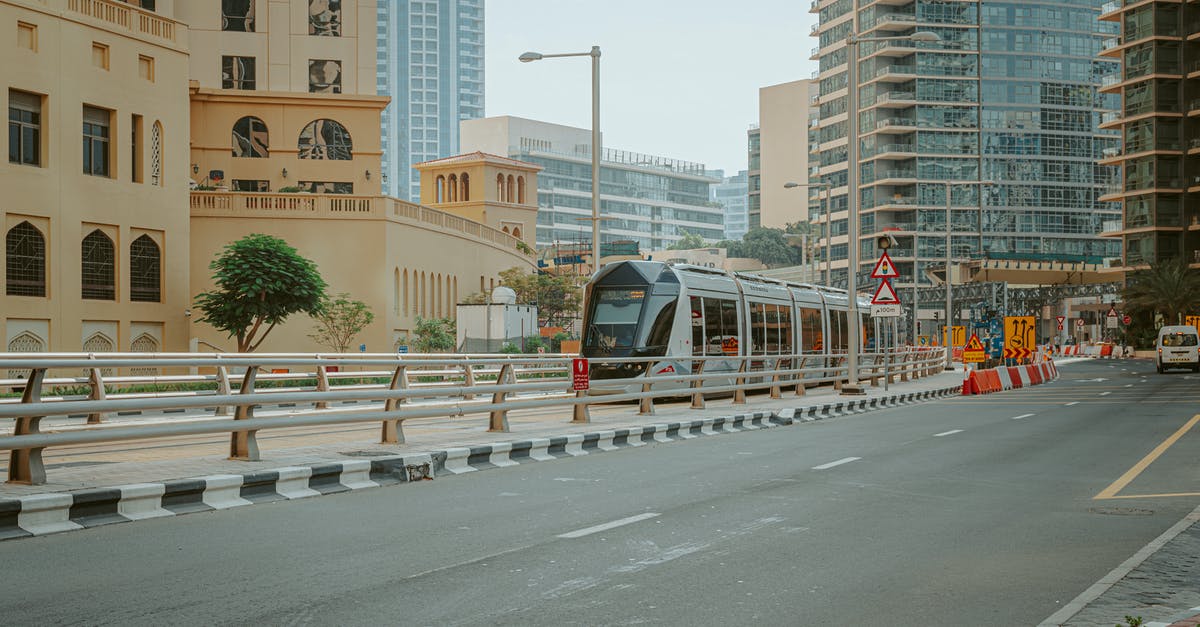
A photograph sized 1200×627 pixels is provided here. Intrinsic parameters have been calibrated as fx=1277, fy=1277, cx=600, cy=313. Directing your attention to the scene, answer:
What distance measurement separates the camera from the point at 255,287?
4712 cm

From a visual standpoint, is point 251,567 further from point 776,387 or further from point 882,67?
point 882,67

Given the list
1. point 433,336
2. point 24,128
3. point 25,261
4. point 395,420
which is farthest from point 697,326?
point 433,336

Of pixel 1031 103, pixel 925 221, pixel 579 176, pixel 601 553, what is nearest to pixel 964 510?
pixel 601 553

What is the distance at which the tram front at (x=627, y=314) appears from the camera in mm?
28859

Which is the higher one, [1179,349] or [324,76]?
[324,76]

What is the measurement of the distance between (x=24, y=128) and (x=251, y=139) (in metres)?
19.8

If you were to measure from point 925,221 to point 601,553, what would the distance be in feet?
394

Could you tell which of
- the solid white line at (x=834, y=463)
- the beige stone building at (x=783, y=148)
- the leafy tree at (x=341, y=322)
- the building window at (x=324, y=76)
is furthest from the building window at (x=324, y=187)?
the beige stone building at (x=783, y=148)

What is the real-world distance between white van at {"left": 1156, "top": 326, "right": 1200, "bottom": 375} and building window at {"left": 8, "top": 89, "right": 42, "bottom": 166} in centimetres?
4424

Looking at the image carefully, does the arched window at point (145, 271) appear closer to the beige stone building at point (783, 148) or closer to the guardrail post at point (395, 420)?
the guardrail post at point (395, 420)

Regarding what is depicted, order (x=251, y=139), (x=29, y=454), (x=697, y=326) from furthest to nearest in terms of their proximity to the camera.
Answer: (x=251, y=139), (x=697, y=326), (x=29, y=454)

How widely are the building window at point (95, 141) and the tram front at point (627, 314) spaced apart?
21.8 meters

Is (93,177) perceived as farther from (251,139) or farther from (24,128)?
(251,139)

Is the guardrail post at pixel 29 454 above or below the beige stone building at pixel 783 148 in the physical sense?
below
